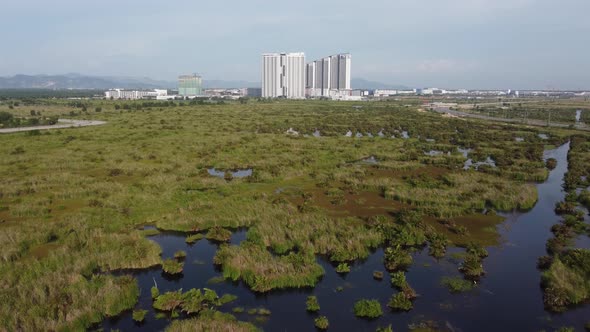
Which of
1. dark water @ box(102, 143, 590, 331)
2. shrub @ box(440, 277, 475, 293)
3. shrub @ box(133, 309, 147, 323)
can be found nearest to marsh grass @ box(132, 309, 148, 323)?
shrub @ box(133, 309, 147, 323)

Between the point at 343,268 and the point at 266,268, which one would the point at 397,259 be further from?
the point at 266,268

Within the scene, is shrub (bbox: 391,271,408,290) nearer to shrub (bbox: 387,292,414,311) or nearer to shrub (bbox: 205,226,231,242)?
shrub (bbox: 387,292,414,311)

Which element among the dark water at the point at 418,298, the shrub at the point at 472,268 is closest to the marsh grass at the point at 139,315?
the dark water at the point at 418,298

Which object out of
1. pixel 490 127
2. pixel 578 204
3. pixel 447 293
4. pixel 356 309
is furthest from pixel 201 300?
pixel 490 127

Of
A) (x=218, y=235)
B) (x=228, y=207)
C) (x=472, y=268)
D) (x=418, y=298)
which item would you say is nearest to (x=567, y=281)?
(x=472, y=268)

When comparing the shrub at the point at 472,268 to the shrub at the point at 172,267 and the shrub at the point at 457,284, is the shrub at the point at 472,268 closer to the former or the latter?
the shrub at the point at 457,284
